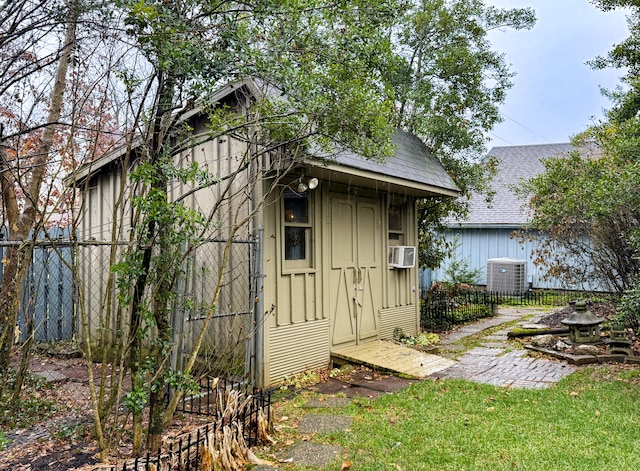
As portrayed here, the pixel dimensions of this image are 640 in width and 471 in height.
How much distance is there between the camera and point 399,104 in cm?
1080

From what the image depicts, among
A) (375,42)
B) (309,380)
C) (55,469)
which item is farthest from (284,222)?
(55,469)

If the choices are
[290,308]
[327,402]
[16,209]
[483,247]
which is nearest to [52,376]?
[16,209]

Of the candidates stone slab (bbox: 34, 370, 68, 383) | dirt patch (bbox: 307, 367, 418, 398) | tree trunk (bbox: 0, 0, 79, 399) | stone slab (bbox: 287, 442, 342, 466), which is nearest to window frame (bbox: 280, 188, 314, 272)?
dirt patch (bbox: 307, 367, 418, 398)

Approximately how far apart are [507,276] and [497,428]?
12.8 meters

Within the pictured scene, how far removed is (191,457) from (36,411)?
210 centimetres

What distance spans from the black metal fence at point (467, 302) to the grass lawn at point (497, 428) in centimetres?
432

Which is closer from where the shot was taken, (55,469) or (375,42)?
(55,469)

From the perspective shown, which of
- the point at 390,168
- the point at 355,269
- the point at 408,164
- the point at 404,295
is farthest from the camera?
the point at 404,295

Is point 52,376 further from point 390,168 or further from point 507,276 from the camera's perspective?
point 507,276

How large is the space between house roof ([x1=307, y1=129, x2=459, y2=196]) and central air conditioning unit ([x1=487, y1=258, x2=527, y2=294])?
Answer: 27.3 ft

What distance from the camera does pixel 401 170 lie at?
780 cm

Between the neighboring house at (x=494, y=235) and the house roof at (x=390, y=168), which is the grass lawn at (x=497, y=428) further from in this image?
the neighboring house at (x=494, y=235)

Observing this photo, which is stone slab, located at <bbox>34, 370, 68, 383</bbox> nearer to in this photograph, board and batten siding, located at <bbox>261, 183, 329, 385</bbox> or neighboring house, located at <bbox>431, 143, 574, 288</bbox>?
board and batten siding, located at <bbox>261, 183, 329, 385</bbox>

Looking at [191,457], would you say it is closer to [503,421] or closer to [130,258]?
[130,258]
